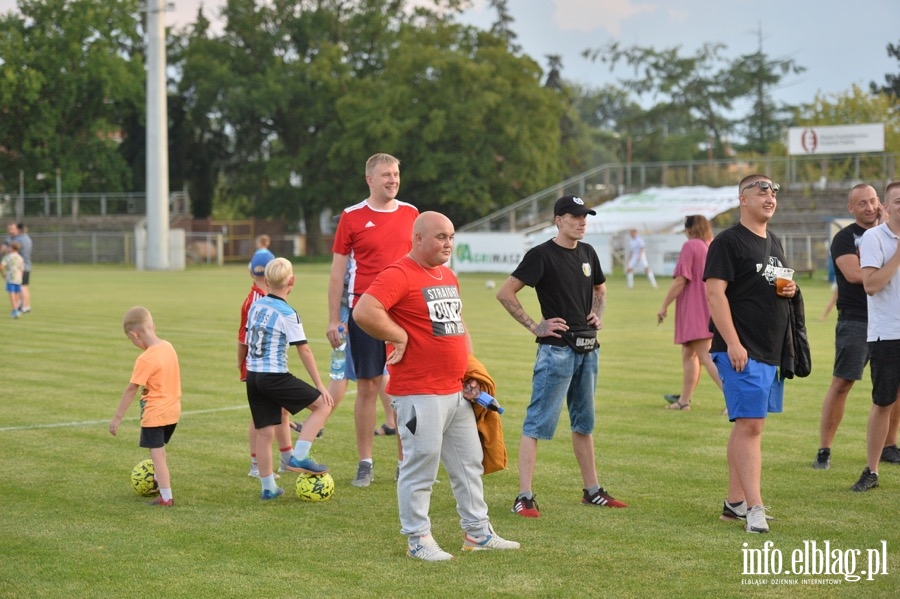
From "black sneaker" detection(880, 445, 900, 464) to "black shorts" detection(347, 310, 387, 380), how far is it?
406 centimetres

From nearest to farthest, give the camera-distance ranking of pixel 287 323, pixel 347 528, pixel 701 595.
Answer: pixel 701 595
pixel 347 528
pixel 287 323

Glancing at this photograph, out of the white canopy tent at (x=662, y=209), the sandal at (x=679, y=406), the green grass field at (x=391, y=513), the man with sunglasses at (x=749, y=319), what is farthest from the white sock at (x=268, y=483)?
the white canopy tent at (x=662, y=209)

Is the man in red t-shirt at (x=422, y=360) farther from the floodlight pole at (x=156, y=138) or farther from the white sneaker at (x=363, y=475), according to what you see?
the floodlight pole at (x=156, y=138)

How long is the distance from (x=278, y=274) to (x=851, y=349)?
14.3 feet

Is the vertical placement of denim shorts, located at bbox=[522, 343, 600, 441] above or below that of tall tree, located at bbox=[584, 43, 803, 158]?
below

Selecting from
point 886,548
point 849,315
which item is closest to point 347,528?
point 886,548

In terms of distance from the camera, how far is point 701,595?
5.81m

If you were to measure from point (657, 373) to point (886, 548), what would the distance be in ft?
29.7

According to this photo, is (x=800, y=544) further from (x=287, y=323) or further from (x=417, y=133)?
(x=417, y=133)

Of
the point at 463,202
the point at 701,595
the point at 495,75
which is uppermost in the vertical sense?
the point at 495,75

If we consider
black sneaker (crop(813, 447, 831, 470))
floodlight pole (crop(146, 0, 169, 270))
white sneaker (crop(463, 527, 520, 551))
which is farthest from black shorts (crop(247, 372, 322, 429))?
floodlight pole (crop(146, 0, 169, 270))

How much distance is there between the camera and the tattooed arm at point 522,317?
752 centimetres

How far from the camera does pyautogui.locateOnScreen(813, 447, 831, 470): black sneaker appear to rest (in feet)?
30.1

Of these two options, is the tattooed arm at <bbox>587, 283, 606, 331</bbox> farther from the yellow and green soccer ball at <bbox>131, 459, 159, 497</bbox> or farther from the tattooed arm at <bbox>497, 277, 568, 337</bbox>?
the yellow and green soccer ball at <bbox>131, 459, 159, 497</bbox>
